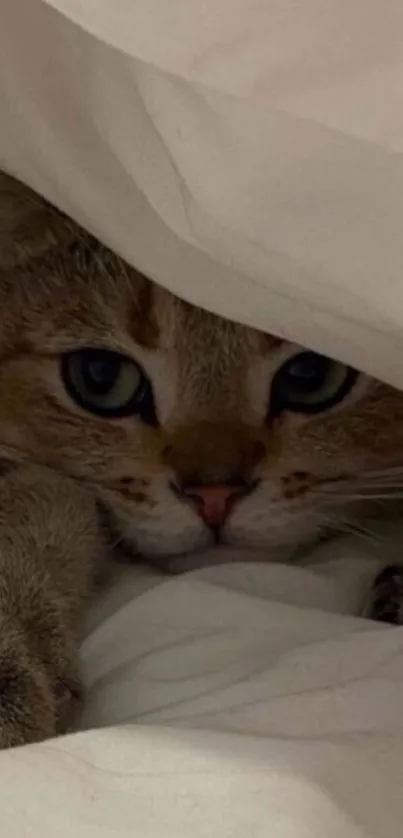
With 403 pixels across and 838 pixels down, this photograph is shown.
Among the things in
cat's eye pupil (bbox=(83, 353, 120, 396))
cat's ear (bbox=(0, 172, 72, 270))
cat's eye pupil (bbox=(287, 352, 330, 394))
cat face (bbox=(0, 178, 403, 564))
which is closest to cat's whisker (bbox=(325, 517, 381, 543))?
cat face (bbox=(0, 178, 403, 564))

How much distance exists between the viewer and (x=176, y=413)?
108 cm

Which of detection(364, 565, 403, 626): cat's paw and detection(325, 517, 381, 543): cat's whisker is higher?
detection(325, 517, 381, 543): cat's whisker

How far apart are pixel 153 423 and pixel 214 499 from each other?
9cm

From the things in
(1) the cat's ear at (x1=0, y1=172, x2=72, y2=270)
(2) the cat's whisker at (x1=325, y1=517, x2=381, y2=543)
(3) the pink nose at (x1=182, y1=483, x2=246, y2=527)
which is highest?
(1) the cat's ear at (x1=0, y1=172, x2=72, y2=270)

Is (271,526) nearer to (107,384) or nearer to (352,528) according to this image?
(352,528)

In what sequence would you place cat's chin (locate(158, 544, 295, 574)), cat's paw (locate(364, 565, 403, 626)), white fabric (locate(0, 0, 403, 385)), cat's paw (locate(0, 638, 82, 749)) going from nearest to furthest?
white fabric (locate(0, 0, 403, 385)), cat's paw (locate(0, 638, 82, 749)), cat's paw (locate(364, 565, 403, 626)), cat's chin (locate(158, 544, 295, 574))

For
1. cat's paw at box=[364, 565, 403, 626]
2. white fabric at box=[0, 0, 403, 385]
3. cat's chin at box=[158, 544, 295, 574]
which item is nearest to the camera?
white fabric at box=[0, 0, 403, 385]

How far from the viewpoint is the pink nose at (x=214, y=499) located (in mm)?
1037

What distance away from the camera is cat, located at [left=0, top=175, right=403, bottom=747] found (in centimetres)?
104

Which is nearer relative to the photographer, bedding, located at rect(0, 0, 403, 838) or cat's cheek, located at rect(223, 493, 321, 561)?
bedding, located at rect(0, 0, 403, 838)

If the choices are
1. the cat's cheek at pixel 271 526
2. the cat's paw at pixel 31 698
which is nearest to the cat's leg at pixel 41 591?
the cat's paw at pixel 31 698

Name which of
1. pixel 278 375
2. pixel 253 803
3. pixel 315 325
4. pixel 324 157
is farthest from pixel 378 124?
pixel 278 375

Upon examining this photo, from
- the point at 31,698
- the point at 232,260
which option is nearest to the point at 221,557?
the point at 31,698

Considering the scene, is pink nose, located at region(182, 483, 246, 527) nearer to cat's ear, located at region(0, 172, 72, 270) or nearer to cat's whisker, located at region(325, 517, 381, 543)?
cat's whisker, located at region(325, 517, 381, 543)
